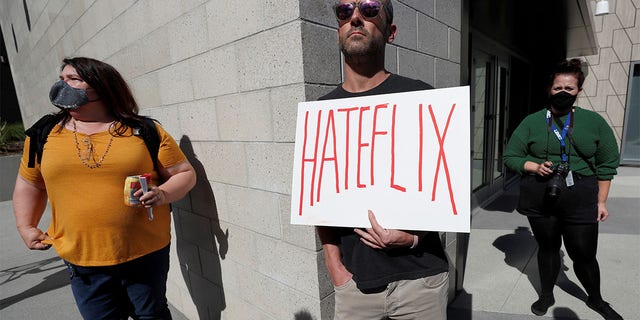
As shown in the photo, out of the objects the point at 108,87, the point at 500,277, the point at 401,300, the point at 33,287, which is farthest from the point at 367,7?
the point at 33,287

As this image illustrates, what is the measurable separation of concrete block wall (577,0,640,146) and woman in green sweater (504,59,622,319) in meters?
8.42

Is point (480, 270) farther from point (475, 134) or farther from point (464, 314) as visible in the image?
point (475, 134)

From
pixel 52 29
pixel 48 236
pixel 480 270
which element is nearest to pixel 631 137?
pixel 480 270

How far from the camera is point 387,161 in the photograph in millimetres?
1219

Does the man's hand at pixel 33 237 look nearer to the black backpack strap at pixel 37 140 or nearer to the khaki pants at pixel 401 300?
the black backpack strap at pixel 37 140

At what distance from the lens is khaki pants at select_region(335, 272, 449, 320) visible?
138cm

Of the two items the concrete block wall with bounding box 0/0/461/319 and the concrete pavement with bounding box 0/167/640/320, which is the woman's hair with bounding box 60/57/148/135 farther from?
the concrete pavement with bounding box 0/167/640/320

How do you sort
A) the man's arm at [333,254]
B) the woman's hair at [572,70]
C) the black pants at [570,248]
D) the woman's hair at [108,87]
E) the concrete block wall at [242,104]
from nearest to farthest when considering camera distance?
the man's arm at [333,254] < the concrete block wall at [242,104] < the woman's hair at [108,87] < the woman's hair at [572,70] < the black pants at [570,248]

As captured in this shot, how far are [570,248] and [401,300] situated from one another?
6.54 feet

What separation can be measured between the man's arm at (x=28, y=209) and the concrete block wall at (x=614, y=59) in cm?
1136

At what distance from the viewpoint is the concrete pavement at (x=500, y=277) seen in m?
2.89

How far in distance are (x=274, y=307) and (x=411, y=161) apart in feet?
4.96

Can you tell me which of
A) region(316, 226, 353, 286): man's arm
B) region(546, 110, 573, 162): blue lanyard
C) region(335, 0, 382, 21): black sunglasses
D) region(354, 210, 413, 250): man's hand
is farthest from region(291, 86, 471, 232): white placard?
region(546, 110, 573, 162): blue lanyard

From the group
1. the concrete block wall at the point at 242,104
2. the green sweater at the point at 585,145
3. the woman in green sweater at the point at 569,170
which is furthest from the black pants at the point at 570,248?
the concrete block wall at the point at 242,104
